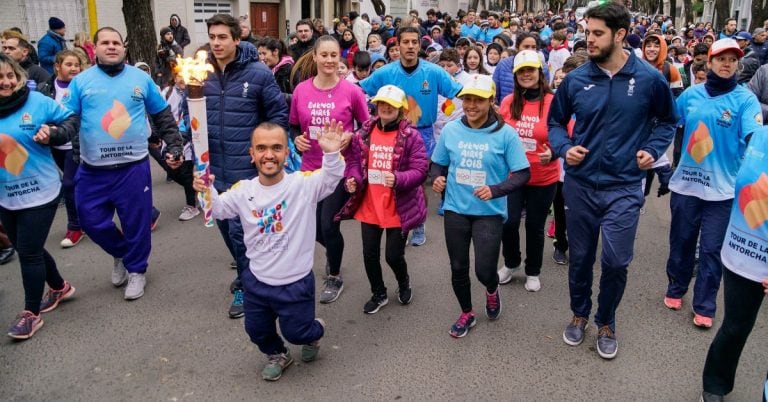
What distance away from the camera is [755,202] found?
9.84 feet

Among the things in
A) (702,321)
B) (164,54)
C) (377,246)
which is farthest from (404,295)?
(164,54)

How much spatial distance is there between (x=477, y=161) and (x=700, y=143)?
1.75 m

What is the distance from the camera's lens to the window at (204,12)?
64.9ft

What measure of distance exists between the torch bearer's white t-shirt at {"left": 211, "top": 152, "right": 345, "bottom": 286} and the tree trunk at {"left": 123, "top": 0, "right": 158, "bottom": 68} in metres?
10.1

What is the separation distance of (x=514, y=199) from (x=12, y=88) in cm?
383

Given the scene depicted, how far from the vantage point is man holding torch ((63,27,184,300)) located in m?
4.72

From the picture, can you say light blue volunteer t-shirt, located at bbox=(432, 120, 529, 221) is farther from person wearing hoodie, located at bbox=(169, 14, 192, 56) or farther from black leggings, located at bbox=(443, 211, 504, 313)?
person wearing hoodie, located at bbox=(169, 14, 192, 56)

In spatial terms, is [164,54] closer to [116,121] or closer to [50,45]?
[50,45]

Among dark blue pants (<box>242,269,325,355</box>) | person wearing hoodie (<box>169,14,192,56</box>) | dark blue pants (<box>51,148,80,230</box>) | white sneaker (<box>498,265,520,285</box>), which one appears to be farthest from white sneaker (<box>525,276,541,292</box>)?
person wearing hoodie (<box>169,14,192,56</box>)

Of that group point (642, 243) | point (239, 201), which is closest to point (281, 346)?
point (239, 201)

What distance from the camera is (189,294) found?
17.0ft

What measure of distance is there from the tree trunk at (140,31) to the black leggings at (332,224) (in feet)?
29.7

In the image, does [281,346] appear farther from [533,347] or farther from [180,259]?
[180,259]

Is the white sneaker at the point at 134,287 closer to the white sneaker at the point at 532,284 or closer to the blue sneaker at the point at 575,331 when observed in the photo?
the white sneaker at the point at 532,284
